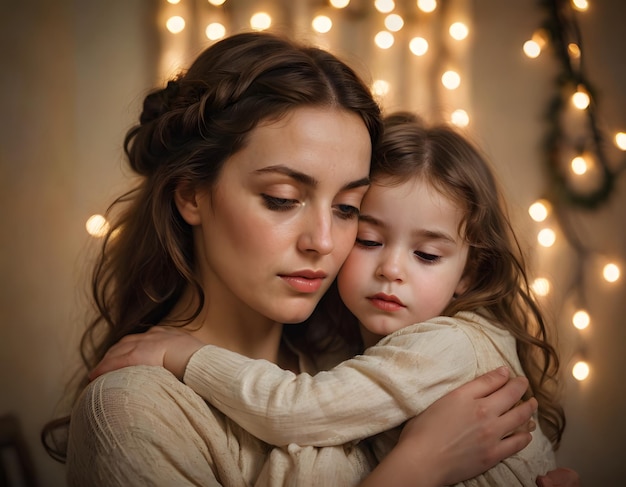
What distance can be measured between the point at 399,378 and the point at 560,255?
1.35m

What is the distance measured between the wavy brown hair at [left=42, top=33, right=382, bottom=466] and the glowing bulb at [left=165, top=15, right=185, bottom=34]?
0.75m

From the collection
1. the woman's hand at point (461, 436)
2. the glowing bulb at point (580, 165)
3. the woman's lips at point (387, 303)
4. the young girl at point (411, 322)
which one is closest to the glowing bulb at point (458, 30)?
the glowing bulb at point (580, 165)

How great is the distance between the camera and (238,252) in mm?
1236

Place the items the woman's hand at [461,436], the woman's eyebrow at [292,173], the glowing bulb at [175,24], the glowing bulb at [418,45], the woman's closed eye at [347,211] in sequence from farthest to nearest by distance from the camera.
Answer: the glowing bulb at [418,45]
the glowing bulb at [175,24]
the woman's closed eye at [347,211]
the woman's eyebrow at [292,173]
the woman's hand at [461,436]

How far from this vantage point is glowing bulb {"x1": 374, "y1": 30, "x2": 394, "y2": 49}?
86.3 inches

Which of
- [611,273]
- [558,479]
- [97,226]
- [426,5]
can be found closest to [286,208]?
[558,479]

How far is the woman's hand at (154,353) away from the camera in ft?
3.98

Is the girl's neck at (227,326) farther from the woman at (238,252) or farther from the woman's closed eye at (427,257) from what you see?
the woman's closed eye at (427,257)

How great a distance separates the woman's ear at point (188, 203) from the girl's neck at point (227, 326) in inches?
6.9

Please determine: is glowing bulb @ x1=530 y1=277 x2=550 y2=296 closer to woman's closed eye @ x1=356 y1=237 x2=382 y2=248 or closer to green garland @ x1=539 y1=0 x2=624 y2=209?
green garland @ x1=539 y1=0 x2=624 y2=209

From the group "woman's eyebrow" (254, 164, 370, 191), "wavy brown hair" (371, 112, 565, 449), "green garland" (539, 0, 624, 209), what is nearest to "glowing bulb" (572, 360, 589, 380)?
"green garland" (539, 0, 624, 209)

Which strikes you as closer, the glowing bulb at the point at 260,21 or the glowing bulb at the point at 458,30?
the glowing bulb at the point at 260,21

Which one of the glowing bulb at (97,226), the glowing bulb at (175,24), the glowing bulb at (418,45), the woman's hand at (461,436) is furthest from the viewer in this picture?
the glowing bulb at (418,45)

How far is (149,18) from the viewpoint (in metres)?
2.14
